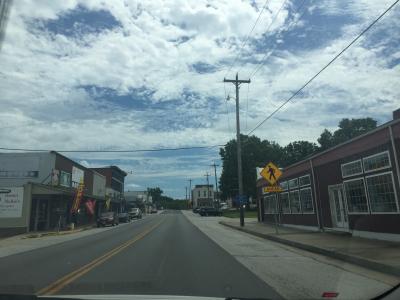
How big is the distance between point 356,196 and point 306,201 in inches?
289

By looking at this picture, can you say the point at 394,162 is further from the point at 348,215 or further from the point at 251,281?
the point at 251,281

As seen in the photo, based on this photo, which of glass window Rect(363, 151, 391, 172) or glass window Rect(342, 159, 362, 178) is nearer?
glass window Rect(363, 151, 391, 172)

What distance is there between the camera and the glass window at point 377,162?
57.1 ft

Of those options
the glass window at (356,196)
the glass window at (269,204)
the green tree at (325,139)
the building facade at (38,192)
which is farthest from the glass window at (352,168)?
the green tree at (325,139)

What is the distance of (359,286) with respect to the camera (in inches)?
361

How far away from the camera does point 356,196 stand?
66.2 ft

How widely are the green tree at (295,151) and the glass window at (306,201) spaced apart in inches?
2554

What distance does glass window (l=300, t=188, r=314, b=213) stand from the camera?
26562 mm

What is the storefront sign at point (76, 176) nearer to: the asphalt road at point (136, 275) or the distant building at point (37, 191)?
the distant building at point (37, 191)

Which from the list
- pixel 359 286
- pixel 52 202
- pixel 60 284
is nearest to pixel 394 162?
pixel 359 286

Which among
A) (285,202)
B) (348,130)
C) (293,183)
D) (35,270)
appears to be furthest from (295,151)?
(35,270)

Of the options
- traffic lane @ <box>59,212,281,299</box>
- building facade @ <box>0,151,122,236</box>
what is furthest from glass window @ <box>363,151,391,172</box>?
building facade @ <box>0,151,122,236</box>

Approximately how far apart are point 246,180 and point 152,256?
72.6 metres

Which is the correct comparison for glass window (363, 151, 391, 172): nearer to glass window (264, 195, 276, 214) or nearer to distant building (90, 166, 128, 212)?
glass window (264, 195, 276, 214)
